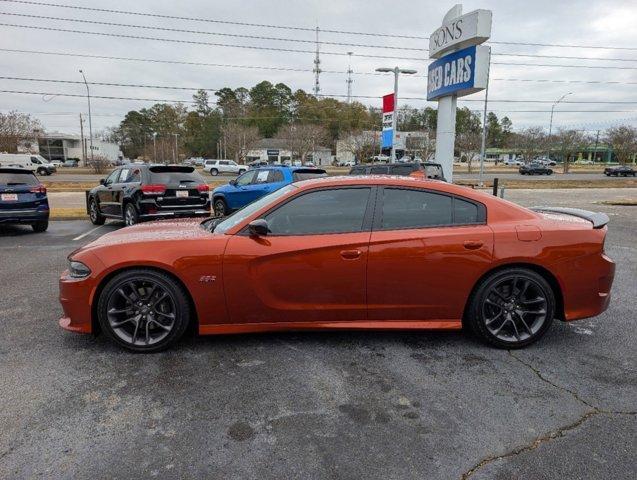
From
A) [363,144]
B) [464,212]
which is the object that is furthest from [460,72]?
[363,144]

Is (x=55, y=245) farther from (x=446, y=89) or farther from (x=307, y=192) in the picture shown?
(x=446, y=89)

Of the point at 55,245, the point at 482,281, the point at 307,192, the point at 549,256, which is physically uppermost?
the point at 307,192

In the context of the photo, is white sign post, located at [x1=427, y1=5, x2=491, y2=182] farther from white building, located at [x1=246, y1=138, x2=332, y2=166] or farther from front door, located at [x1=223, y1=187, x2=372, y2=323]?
white building, located at [x1=246, y1=138, x2=332, y2=166]

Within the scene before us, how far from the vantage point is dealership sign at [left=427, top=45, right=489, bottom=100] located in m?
13.5

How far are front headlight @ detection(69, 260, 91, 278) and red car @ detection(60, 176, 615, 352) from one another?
1cm

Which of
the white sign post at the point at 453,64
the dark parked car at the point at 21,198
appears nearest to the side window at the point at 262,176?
the dark parked car at the point at 21,198

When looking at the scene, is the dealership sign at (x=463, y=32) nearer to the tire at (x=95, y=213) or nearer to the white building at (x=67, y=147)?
the tire at (x=95, y=213)

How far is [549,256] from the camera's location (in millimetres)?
3779

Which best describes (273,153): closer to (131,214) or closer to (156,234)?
(131,214)

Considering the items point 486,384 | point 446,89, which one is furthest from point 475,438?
point 446,89

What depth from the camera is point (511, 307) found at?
12.7 ft

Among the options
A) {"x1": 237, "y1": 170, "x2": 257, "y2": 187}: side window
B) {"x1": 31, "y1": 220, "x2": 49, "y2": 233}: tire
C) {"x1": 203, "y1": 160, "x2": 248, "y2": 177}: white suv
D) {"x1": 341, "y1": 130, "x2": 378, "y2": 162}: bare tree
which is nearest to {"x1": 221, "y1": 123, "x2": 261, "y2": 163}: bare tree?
{"x1": 341, "y1": 130, "x2": 378, "y2": 162}: bare tree

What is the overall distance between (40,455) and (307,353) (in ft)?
6.41

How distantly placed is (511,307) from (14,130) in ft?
207
